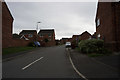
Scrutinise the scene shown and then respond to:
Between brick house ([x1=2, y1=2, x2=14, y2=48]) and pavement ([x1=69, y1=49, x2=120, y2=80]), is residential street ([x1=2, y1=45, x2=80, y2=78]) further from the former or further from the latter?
brick house ([x1=2, y1=2, x2=14, y2=48])

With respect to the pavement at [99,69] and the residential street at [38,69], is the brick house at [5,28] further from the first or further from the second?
the pavement at [99,69]

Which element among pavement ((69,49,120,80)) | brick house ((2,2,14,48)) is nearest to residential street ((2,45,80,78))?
pavement ((69,49,120,80))

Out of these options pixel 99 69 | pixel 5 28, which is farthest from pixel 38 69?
pixel 5 28

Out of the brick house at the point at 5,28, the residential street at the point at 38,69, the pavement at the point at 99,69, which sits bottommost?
the residential street at the point at 38,69

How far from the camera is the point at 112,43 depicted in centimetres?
1452

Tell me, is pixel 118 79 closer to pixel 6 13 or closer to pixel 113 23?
pixel 113 23

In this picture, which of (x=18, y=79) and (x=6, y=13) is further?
(x=6, y=13)

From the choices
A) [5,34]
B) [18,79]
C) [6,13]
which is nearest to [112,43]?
[18,79]

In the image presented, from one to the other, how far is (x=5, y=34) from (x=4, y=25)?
169 centimetres

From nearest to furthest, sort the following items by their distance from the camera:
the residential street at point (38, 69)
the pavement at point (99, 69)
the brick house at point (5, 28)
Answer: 1. the pavement at point (99, 69)
2. the residential street at point (38, 69)
3. the brick house at point (5, 28)

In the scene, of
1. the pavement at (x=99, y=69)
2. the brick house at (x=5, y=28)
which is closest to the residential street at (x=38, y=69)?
the pavement at (x=99, y=69)

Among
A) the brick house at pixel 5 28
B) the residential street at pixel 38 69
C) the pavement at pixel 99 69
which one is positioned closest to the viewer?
the pavement at pixel 99 69

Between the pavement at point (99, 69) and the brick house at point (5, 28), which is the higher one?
the brick house at point (5, 28)

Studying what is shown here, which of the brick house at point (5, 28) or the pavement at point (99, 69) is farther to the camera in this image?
the brick house at point (5, 28)
